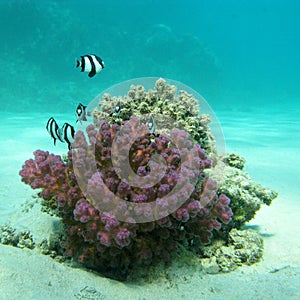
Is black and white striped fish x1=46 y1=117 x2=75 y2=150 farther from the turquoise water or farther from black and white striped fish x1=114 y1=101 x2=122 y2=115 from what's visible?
the turquoise water

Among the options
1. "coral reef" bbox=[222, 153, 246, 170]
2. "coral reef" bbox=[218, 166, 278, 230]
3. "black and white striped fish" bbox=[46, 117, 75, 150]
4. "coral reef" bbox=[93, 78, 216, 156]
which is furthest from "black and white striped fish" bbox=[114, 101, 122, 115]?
"coral reef" bbox=[222, 153, 246, 170]

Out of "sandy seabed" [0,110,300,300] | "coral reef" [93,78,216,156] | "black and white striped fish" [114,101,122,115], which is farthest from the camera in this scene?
"coral reef" [93,78,216,156]

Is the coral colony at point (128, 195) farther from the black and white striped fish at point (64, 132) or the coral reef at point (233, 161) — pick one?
the coral reef at point (233, 161)

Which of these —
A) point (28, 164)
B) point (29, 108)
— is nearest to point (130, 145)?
point (28, 164)

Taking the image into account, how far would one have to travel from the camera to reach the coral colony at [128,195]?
94.2 inches

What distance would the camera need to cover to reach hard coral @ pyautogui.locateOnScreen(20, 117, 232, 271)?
239 centimetres

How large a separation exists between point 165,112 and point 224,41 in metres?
133

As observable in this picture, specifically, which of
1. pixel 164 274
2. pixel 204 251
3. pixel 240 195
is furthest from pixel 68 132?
pixel 240 195

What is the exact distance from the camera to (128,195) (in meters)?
2.52

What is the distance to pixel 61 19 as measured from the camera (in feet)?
102

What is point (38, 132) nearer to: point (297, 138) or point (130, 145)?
point (130, 145)

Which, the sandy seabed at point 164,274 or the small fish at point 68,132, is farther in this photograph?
the small fish at point 68,132

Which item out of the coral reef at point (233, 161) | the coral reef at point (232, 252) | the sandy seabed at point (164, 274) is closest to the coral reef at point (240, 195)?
the coral reef at point (232, 252)

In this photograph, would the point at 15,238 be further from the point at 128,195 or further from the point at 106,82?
the point at 106,82
